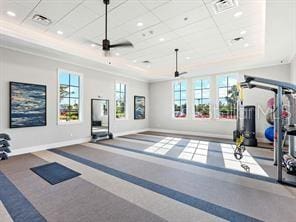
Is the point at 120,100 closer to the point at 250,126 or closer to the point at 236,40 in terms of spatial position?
the point at 236,40

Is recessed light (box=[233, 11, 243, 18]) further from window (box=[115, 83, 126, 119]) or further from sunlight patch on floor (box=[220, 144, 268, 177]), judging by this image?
window (box=[115, 83, 126, 119])

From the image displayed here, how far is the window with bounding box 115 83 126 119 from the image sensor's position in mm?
8875

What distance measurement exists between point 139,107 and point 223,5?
7.41 metres

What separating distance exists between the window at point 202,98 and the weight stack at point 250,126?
6.94ft

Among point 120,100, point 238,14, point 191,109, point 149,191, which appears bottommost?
point 149,191

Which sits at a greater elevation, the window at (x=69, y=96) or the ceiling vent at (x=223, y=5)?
the ceiling vent at (x=223, y=5)

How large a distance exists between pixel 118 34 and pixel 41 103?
3.60 m

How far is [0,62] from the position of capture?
4.91 metres

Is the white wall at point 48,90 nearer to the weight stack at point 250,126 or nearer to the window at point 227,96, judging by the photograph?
the window at point 227,96

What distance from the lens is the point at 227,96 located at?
830 centimetres

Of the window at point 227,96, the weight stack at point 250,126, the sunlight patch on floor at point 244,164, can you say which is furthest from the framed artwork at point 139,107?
the sunlight patch on floor at point 244,164

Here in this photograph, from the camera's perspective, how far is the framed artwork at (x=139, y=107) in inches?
393

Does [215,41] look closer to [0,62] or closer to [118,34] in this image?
[118,34]

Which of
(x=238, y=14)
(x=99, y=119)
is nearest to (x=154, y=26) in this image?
(x=238, y=14)
